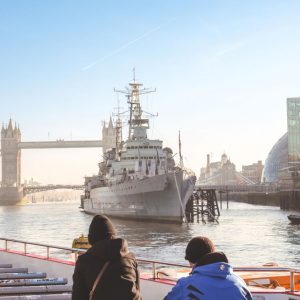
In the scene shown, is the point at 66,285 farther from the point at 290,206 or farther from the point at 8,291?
the point at 290,206

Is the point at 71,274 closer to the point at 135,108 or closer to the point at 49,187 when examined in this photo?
the point at 135,108

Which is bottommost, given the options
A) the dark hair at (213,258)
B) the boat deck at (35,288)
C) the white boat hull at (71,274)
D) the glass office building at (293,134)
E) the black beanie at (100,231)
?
the boat deck at (35,288)

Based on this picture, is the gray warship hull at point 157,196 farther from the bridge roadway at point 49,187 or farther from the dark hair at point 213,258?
the bridge roadway at point 49,187

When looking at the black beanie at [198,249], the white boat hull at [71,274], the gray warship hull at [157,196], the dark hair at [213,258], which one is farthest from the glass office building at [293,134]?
the dark hair at [213,258]

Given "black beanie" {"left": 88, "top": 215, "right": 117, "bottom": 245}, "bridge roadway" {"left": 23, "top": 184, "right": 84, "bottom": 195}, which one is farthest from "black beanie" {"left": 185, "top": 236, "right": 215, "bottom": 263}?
"bridge roadway" {"left": 23, "top": 184, "right": 84, "bottom": 195}

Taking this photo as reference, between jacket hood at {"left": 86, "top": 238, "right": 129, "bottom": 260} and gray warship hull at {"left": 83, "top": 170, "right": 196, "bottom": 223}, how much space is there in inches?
2137

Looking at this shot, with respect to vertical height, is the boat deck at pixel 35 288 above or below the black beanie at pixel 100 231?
below

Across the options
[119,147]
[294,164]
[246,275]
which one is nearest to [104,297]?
[246,275]

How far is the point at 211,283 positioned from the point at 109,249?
0.99 m

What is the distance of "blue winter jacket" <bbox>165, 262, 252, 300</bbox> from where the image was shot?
4.07 m

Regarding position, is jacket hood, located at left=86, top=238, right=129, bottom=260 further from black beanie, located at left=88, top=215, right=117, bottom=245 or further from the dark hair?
the dark hair

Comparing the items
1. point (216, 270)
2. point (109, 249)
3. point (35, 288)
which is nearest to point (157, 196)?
point (35, 288)

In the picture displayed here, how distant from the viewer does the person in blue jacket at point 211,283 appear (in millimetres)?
4078

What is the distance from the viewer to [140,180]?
204 ft
